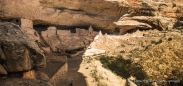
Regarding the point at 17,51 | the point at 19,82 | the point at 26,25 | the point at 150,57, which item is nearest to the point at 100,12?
the point at 150,57

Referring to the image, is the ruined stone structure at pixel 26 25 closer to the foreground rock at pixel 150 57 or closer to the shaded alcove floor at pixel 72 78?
the shaded alcove floor at pixel 72 78

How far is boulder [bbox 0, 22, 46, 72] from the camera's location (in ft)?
15.1

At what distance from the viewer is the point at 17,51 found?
4719mm

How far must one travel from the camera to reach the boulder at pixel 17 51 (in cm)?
461

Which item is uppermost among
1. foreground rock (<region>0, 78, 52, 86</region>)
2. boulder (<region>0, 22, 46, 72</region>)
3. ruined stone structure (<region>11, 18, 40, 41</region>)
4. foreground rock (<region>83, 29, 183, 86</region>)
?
boulder (<region>0, 22, 46, 72</region>)

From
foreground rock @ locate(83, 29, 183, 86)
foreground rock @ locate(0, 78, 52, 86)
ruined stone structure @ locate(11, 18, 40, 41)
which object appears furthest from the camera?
ruined stone structure @ locate(11, 18, 40, 41)

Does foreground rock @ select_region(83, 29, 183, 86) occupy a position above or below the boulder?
below

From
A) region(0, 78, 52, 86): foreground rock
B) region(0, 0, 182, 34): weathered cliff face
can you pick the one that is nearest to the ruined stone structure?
region(0, 0, 182, 34): weathered cliff face

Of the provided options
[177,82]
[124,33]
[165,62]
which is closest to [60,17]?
[124,33]

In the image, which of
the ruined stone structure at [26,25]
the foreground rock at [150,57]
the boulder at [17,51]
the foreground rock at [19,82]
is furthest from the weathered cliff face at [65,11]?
the foreground rock at [19,82]

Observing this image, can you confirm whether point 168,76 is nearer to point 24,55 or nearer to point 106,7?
point 106,7

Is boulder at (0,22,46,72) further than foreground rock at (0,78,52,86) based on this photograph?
Yes

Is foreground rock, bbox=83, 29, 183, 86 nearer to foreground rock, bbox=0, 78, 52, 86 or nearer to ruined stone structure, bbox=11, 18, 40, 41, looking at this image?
ruined stone structure, bbox=11, 18, 40, 41

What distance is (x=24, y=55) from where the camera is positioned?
484cm
